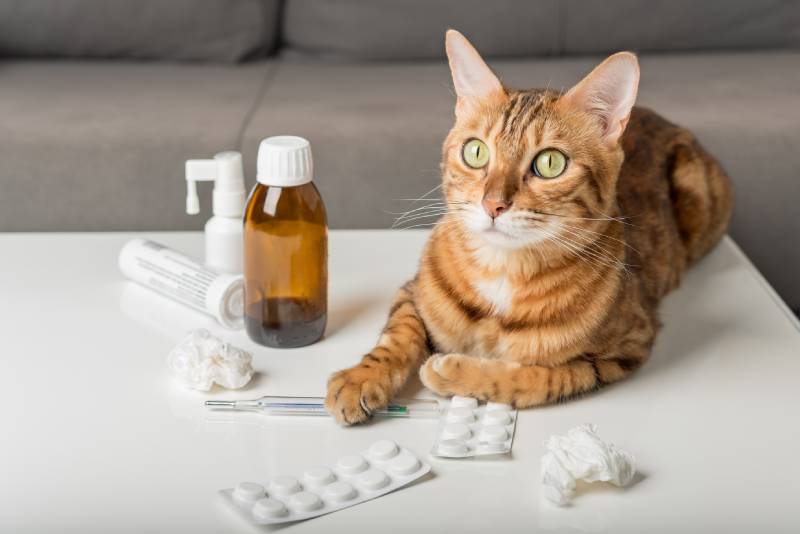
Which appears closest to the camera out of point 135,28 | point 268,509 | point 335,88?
point 268,509

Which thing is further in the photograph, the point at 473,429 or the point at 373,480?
the point at 473,429

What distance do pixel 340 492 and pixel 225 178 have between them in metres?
0.55

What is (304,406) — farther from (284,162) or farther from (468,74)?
(468,74)

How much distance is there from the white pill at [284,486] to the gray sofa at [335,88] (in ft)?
3.52

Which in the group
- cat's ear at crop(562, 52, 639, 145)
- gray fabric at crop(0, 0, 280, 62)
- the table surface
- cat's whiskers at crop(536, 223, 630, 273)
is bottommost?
the table surface

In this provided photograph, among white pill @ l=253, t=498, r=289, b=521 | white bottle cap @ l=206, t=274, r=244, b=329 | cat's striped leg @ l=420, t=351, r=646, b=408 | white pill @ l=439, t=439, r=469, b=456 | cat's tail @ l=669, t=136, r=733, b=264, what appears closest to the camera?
white pill @ l=253, t=498, r=289, b=521

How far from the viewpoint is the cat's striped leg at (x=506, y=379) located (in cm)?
111

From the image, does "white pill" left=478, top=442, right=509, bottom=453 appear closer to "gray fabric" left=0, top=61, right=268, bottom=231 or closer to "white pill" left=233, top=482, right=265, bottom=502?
"white pill" left=233, top=482, right=265, bottom=502

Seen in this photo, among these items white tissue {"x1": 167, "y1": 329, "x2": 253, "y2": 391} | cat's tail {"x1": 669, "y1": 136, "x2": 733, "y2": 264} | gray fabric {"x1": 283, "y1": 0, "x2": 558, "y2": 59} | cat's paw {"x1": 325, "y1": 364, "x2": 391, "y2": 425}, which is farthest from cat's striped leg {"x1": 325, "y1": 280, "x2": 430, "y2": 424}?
gray fabric {"x1": 283, "y1": 0, "x2": 558, "y2": 59}

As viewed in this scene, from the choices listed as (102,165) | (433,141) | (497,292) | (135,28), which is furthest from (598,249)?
(135,28)

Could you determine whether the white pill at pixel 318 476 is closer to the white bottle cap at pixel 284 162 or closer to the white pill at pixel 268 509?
the white pill at pixel 268 509

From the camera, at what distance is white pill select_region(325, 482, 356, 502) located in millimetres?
933

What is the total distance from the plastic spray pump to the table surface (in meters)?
0.09

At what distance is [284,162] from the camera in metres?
1.15
